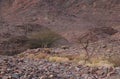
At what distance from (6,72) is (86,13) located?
52097 mm

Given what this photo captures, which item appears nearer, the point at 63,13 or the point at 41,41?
the point at 41,41

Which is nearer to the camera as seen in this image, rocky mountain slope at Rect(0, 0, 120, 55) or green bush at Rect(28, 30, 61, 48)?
green bush at Rect(28, 30, 61, 48)

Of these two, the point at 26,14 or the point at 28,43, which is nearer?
the point at 28,43

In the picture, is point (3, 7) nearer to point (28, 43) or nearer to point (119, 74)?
point (28, 43)

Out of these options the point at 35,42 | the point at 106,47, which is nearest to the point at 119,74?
the point at 106,47

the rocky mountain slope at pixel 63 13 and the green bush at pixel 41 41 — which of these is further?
the rocky mountain slope at pixel 63 13

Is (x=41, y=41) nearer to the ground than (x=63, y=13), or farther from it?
nearer to the ground

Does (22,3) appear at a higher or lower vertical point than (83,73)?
higher

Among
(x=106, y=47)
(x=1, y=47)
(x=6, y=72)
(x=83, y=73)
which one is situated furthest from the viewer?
(x=1, y=47)

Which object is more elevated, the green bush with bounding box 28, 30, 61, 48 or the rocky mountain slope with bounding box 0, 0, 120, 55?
the rocky mountain slope with bounding box 0, 0, 120, 55

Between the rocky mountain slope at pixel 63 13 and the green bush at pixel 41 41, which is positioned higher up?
the rocky mountain slope at pixel 63 13

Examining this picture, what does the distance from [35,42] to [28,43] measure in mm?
778

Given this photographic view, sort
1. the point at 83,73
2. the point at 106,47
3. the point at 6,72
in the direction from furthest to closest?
the point at 106,47 → the point at 83,73 → the point at 6,72

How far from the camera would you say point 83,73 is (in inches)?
549
